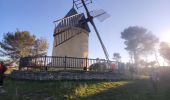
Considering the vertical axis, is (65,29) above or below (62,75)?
above

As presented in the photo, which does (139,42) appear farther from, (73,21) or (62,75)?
(62,75)

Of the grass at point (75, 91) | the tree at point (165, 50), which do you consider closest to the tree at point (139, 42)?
the tree at point (165, 50)

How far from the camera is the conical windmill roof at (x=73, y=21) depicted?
27047mm

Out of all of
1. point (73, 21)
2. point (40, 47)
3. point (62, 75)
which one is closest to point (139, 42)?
point (40, 47)

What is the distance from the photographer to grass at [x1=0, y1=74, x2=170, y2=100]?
1570 cm

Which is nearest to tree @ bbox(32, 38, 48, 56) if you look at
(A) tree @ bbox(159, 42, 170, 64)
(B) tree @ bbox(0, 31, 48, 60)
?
(B) tree @ bbox(0, 31, 48, 60)

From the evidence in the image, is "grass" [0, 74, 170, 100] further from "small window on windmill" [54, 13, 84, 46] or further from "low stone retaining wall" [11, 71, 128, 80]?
"small window on windmill" [54, 13, 84, 46]

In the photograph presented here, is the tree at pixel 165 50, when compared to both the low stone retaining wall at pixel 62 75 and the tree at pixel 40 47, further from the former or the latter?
the low stone retaining wall at pixel 62 75

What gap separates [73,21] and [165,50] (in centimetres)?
3790

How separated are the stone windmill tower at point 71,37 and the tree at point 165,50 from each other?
114ft

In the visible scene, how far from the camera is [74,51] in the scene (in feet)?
91.8

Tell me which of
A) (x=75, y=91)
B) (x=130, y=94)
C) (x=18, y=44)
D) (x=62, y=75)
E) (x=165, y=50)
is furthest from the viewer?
(x=165, y=50)

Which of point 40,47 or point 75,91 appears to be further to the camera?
point 40,47

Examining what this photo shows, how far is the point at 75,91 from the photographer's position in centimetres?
1636
